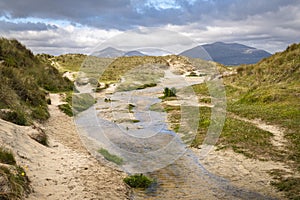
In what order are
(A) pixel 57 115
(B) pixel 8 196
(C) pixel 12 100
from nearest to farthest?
1. (B) pixel 8 196
2. (C) pixel 12 100
3. (A) pixel 57 115

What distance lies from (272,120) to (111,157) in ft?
42.0

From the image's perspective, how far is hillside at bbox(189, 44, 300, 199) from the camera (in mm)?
14508

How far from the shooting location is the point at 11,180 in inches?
330

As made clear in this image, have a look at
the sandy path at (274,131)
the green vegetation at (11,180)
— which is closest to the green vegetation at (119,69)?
the sandy path at (274,131)

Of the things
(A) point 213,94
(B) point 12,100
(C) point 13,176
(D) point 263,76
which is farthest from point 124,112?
(C) point 13,176

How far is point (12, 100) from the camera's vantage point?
1981cm

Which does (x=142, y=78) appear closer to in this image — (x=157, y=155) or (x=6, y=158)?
(x=157, y=155)

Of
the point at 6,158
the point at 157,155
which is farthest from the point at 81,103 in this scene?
the point at 6,158

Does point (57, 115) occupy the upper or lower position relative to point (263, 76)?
lower

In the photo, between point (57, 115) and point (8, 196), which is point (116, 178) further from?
point (57, 115)

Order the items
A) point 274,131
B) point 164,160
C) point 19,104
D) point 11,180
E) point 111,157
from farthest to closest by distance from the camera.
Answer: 1. point 19,104
2. point 274,131
3. point 164,160
4. point 111,157
5. point 11,180

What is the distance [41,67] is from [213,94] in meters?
24.7

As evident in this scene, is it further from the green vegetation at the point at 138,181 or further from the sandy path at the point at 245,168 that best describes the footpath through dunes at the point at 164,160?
the green vegetation at the point at 138,181

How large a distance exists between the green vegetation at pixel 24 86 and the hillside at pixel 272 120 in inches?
415
